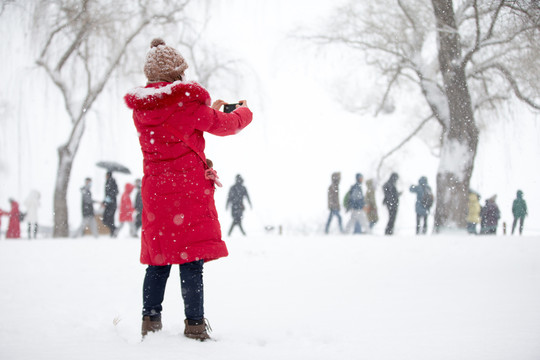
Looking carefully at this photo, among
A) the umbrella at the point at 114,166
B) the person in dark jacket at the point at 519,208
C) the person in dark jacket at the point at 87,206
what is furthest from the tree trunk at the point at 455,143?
the umbrella at the point at 114,166

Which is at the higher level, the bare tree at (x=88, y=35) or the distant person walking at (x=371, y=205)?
the bare tree at (x=88, y=35)

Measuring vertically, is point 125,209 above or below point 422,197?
below

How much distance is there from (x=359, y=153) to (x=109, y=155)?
8.58 meters

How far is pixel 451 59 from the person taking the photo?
872 cm

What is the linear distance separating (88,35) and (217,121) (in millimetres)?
5999

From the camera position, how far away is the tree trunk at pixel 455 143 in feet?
28.4

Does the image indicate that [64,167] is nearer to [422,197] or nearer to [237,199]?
[237,199]

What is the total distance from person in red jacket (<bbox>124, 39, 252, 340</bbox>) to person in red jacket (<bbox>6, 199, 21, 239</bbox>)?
→ 38.4ft

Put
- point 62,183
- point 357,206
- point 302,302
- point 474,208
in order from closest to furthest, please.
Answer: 1. point 302,302
2. point 357,206
3. point 62,183
4. point 474,208

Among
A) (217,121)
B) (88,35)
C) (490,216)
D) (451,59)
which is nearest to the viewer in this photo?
(217,121)

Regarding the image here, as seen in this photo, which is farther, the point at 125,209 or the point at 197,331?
the point at 125,209

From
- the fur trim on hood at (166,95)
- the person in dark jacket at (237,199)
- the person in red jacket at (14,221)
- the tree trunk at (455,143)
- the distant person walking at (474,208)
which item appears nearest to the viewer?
the fur trim on hood at (166,95)

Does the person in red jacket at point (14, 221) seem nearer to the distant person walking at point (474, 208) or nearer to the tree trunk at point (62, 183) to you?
the tree trunk at point (62, 183)

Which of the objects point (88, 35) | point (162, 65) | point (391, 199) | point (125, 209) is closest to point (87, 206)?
point (125, 209)
